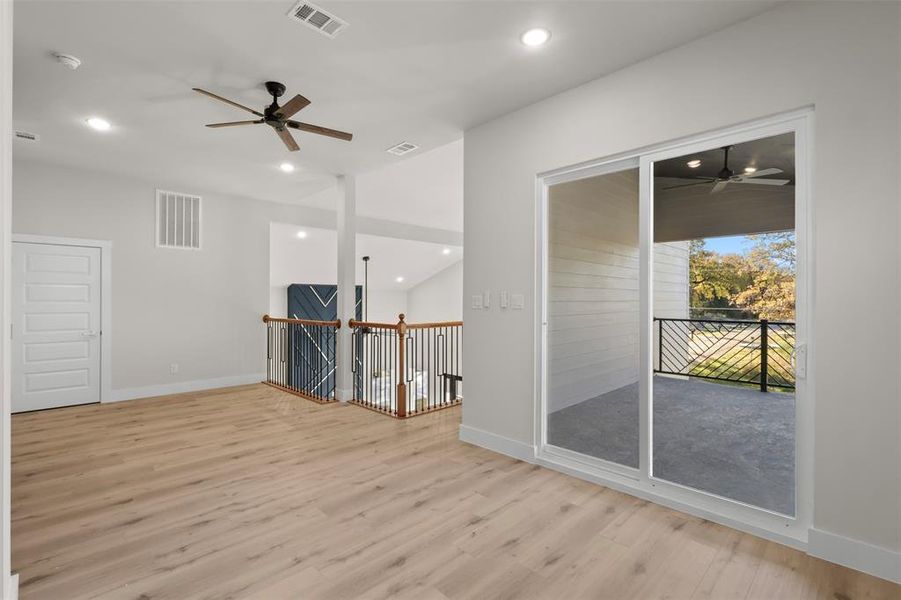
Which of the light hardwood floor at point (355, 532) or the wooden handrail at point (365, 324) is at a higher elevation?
the wooden handrail at point (365, 324)

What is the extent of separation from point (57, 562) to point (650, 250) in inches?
147

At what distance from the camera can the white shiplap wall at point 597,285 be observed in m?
2.96

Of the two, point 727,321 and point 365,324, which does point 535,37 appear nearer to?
point 727,321

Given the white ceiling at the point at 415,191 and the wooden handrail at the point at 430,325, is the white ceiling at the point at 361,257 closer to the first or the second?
the white ceiling at the point at 415,191

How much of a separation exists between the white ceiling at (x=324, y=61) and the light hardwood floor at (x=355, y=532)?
2.88 m

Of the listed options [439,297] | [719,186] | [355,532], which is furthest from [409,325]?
[439,297]

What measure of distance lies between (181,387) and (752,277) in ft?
21.7

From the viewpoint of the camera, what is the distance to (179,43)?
2678 mm

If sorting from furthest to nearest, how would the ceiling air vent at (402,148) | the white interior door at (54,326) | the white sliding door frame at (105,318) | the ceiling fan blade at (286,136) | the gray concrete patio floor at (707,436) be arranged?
the white sliding door frame at (105,318)
the white interior door at (54,326)
the ceiling air vent at (402,148)
the ceiling fan blade at (286,136)
the gray concrete patio floor at (707,436)

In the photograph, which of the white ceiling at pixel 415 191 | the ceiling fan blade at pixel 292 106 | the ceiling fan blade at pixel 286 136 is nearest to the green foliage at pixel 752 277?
the ceiling fan blade at pixel 292 106

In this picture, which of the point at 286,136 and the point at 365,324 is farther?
the point at 365,324

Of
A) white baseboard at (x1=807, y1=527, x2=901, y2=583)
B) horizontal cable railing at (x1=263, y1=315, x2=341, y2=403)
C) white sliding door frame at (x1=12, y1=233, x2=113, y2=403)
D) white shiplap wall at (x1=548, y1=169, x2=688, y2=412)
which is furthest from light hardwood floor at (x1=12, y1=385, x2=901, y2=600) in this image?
horizontal cable railing at (x1=263, y1=315, x2=341, y2=403)

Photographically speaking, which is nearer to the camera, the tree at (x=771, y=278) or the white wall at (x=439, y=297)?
the tree at (x=771, y=278)

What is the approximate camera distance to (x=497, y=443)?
12.0ft
